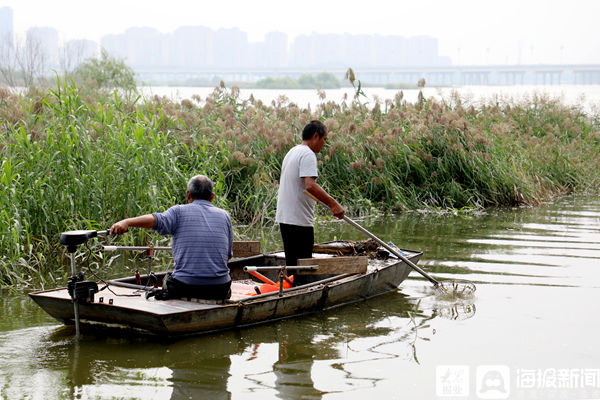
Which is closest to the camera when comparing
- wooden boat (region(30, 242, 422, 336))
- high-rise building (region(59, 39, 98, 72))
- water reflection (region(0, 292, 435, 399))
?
water reflection (region(0, 292, 435, 399))

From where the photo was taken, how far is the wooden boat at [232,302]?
21.2 ft

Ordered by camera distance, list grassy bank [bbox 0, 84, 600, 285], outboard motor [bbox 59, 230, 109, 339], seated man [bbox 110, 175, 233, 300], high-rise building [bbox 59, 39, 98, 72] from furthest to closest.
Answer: high-rise building [bbox 59, 39, 98, 72] < grassy bank [bbox 0, 84, 600, 285] < seated man [bbox 110, 175, 233, 300] < outboard motor [bbox 59, 230, 109, 339]

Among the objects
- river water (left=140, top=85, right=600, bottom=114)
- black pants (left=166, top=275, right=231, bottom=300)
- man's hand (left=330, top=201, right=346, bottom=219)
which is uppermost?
river water (left=140, top=85, right=600, bottom=114)

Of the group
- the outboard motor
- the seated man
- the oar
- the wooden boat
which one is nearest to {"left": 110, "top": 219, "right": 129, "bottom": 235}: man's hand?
the outboard motor

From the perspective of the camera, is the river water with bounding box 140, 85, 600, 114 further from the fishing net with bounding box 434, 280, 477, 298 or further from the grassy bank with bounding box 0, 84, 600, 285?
the fishing net with bounding box 434, 280, 477, 298

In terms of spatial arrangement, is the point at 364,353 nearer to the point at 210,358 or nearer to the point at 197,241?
the point at 210,358

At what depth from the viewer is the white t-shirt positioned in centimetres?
779

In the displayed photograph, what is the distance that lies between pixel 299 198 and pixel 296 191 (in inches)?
3.1

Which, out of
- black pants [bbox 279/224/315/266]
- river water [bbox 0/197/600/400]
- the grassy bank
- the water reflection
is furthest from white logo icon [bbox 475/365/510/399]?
the grassy bank

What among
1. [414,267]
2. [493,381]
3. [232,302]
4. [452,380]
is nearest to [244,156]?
[414,267]

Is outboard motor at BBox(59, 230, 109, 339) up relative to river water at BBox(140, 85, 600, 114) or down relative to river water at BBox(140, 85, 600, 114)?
down

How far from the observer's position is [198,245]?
668cm

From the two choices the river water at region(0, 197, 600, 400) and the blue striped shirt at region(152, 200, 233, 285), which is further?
the blue striped shirt at region(152, 200, 233, 285)

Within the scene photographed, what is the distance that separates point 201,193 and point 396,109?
9.82 metres
